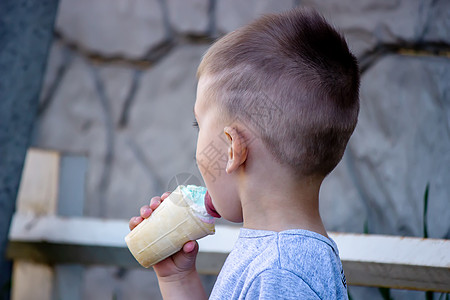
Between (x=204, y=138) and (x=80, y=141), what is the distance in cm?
187

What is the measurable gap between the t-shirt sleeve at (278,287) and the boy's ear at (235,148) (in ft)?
0.65

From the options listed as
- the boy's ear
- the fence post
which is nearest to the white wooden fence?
the fence post

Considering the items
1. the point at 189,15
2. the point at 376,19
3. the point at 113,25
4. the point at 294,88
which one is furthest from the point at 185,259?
the point at 113,25

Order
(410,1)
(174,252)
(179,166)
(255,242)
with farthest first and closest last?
(179,166), (410,1), (174,252), (255,242)

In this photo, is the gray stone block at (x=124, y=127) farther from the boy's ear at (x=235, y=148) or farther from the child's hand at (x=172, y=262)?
the boy's ear at (x=235, y=148)

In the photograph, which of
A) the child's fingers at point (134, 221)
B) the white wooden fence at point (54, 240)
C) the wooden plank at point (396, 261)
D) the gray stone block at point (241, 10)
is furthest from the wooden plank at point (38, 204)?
the gray stone block at point (241, 10)

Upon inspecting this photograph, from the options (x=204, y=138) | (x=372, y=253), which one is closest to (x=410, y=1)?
(x=372, y=253)

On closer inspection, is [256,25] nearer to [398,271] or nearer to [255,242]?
[255,242]

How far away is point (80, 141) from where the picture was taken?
8.85 ft

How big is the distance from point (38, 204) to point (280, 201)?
3.65 ft

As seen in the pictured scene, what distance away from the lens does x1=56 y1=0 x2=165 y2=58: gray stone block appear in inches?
101

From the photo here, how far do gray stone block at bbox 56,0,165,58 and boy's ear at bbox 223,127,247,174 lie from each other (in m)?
1.75

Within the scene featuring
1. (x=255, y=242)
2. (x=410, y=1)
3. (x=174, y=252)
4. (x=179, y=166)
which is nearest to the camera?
Answer: (x=255, y=242)

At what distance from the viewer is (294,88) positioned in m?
0.89
